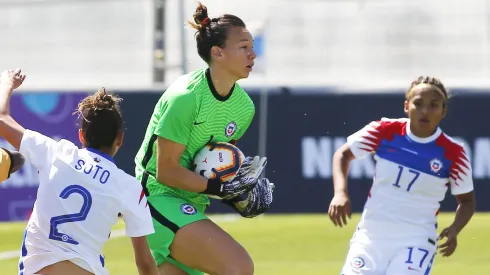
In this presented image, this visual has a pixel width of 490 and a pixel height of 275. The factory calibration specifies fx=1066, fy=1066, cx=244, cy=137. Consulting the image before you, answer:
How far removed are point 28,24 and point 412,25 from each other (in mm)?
7225

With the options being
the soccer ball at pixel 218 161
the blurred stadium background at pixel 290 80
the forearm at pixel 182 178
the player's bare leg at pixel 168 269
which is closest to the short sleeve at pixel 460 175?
the soccer ball at pixel 218 161

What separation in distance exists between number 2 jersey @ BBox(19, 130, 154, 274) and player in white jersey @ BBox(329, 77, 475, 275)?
57.1 inches

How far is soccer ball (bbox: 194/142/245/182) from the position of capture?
20.6 feet

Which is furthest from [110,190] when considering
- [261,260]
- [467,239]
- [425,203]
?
[467,239]

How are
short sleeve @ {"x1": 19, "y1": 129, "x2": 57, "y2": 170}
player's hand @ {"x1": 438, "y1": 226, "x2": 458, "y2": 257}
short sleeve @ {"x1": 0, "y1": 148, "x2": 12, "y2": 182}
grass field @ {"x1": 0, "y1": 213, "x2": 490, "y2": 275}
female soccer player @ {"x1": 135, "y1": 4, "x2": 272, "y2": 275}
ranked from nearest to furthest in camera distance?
short sleeve @ {"x1": 19, "y1": 129, "x2": 57, "y2": 170} → short sleeve @ {"x1": 0, "y1": 148, "x2": 12, "y2": 182} → female soccer player @ {"x1": 135, "y1": 4, "x2": 272, "y2": 275} → player's hand @ {"x1": 438, "y1": 226, "x2": 458, "y2": 257} → grass field @ {"x1": 0, "y1": 213, "x2": 490, "y2": 275}

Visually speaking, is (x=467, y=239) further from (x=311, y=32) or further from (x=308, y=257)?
(x=311, y=32)

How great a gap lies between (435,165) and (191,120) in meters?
1.49

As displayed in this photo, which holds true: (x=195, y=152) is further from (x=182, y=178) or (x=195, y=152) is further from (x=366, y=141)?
(x=366, y=141)

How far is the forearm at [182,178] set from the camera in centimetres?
618

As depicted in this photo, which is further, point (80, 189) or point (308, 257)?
point (308, 257)

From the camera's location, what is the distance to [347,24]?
1952cm

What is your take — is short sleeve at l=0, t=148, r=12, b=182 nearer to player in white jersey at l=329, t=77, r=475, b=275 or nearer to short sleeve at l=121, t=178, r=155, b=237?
short sleeve at l=121, t=178, r=155, b=237

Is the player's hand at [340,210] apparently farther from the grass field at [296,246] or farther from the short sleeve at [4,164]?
the grass field at [296,246]

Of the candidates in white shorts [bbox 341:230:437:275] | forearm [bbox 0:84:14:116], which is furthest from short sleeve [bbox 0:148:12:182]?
white shorts [bbox 341:230:437:275]
